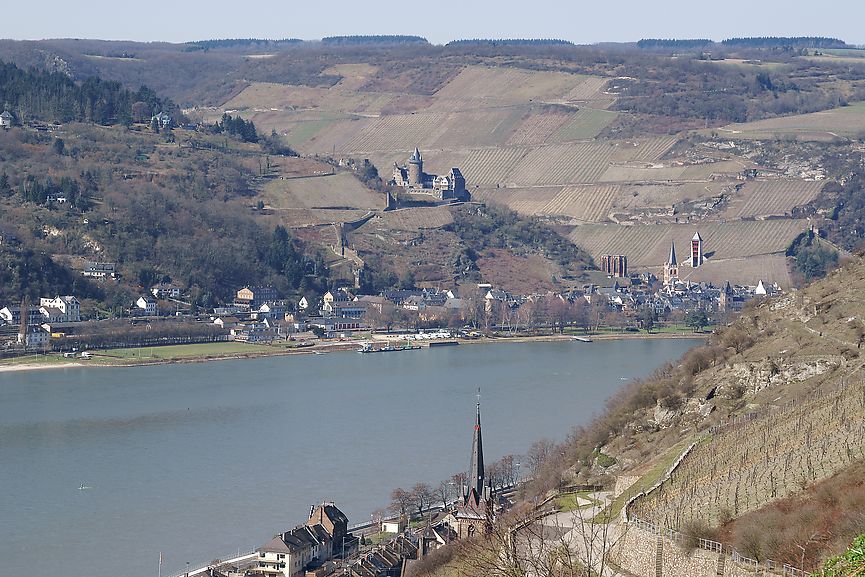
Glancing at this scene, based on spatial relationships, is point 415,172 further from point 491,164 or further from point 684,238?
point 684,238

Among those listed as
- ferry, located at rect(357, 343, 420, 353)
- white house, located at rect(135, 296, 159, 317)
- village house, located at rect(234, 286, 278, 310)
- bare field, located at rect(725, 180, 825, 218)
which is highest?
bare field, located at rect(725, 180, 825, 218)

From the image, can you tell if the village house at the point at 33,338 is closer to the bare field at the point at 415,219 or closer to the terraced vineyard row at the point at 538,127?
the bare field at the point at 415,219

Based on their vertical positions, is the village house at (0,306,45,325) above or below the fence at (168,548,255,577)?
below

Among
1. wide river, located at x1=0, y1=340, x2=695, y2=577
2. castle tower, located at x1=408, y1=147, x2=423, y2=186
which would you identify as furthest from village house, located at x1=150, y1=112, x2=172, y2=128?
wide river, located at x1=0, y1=340, x2=695, y2=577

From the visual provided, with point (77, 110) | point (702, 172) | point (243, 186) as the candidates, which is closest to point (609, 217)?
point (702, 172)

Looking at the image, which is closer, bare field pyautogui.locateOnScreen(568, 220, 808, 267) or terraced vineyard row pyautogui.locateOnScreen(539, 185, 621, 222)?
bare field pyautogui.locateOnScreen(568, 220, 808, 267)

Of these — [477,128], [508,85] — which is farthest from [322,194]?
[508,85]

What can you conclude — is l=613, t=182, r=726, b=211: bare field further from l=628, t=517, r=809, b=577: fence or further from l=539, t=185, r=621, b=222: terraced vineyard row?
l=628, t=517, r=809, b=577: fence
